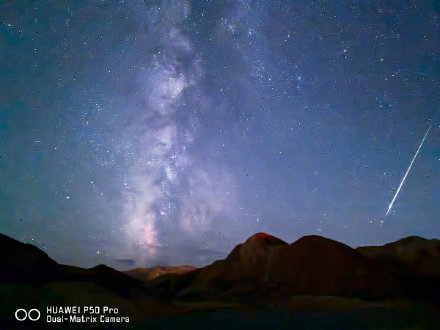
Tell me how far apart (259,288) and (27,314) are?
19119mm

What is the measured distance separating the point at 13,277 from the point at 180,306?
14.2 meters

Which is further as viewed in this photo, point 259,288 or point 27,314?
point 259,288

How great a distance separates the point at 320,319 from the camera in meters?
19.0

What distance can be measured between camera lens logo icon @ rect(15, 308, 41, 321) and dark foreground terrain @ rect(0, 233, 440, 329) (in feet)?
0.84

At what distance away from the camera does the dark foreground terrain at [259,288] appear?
19328 millimetres

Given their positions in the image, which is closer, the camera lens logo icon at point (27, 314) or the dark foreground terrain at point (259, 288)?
the camera lens logo icon at point (27, 314)

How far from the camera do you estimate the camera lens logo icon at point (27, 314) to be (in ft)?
61.0

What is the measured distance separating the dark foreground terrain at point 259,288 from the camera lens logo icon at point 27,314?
255 mm

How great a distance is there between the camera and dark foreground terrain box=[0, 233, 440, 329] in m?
19.3

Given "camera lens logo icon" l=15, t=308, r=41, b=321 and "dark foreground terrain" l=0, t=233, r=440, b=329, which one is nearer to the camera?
"camera lens logo icon" l=15, t=308, r=41, b=321

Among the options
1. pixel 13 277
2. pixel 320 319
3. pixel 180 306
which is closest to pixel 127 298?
pixel 180 306

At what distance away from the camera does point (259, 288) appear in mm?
31453

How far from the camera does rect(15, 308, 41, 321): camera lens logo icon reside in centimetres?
1858

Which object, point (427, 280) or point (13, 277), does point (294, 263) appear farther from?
point (13, 277)
